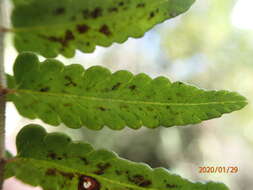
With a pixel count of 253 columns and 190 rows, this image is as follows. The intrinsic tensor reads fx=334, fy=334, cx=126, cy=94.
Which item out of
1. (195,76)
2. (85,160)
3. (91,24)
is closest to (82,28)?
(91,24)

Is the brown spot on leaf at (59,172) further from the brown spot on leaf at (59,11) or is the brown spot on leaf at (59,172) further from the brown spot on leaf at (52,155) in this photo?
the brown spot on leaf at (59,11)

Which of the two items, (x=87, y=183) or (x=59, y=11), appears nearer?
(x=59, y=11)

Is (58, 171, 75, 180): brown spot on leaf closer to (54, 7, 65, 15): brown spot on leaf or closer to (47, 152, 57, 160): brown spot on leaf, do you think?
(47, 152, 57, 160): brown spot on leaf

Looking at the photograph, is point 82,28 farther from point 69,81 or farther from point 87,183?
point 87,183

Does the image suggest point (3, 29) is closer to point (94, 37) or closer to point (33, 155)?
point (94, 37)

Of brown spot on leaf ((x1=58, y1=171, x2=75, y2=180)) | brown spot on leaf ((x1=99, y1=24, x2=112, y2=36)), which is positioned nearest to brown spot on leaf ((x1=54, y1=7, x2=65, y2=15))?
brown spot on leaf ((x1=99, y1=24, x2=112, y2=36))

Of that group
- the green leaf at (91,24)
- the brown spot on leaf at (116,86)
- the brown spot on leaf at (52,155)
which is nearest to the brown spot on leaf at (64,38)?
the green leaf at (91,24)

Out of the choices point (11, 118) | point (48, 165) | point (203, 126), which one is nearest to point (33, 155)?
point (48, 165)
